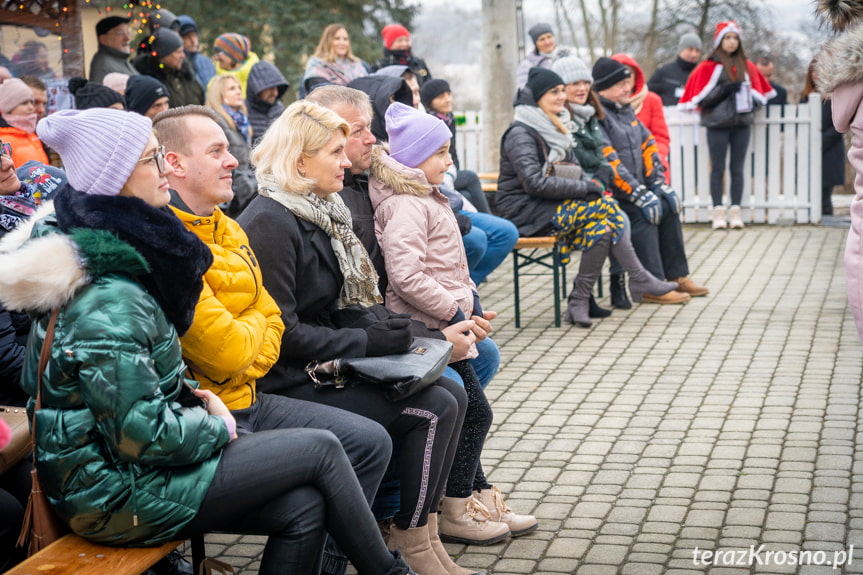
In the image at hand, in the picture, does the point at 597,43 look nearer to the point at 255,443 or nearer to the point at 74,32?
the point at 74,32

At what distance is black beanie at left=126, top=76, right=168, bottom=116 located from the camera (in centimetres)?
754

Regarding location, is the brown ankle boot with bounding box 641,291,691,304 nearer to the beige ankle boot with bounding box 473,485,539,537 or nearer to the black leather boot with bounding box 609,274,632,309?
the black leather boot with bounding box 609,274,632,309

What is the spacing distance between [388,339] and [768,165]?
10.4 m

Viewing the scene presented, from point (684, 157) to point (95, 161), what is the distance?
11074 millimetres

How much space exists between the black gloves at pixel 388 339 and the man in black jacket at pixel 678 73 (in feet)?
36.1

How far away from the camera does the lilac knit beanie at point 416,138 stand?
15.2 feet

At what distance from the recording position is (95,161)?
2977mm

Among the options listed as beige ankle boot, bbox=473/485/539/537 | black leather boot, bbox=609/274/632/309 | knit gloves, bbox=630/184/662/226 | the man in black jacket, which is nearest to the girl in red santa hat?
the man in black jacket

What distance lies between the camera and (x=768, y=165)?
1318 cm

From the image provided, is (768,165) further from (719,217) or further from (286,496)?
(286,496)

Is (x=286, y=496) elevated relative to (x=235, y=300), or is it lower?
lower

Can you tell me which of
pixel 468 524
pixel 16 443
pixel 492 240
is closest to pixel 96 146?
pixel 16 443

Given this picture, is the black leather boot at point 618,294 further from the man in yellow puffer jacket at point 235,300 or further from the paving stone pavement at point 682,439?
the man in yellow puffer jacket at point 235,300

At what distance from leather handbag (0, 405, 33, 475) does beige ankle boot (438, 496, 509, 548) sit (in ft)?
5.61
